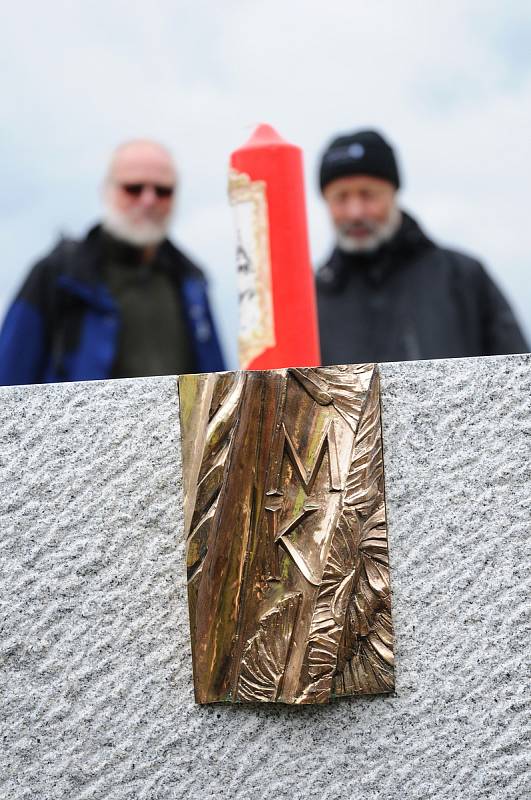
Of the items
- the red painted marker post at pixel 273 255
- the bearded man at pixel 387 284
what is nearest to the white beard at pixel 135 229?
the bearded man at pixel 387 284

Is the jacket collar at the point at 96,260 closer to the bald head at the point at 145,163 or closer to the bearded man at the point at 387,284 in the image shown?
the bald head at the point at 145,163

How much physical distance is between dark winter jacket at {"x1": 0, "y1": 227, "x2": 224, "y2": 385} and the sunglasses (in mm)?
→ 421

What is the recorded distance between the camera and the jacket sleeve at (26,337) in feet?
8.50

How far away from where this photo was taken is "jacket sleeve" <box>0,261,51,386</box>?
259 cm

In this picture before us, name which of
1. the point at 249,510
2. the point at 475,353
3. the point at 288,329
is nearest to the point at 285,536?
the point at 249,510

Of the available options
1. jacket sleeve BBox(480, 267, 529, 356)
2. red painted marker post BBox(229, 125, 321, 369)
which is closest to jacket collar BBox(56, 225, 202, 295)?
jacket sleeve BBox(480, 267, 529, 356)

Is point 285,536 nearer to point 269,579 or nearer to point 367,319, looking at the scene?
point 269,579

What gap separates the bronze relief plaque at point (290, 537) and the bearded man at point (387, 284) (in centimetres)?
137

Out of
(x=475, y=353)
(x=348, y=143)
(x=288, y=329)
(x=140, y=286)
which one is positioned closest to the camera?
(x=288, y=329)

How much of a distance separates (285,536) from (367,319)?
1556mm

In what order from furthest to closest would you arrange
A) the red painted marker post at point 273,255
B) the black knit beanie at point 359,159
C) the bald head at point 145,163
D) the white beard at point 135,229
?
the bald head at point 145,163 → the white beard at point 135,229 → the black knit beanie at point 359,159 → the red painted marker post at point 273,255

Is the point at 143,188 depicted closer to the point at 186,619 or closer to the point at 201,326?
the point at 201,326

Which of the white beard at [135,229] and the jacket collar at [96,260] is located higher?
the white beard at [135,229]

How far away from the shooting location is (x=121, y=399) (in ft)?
4.19
